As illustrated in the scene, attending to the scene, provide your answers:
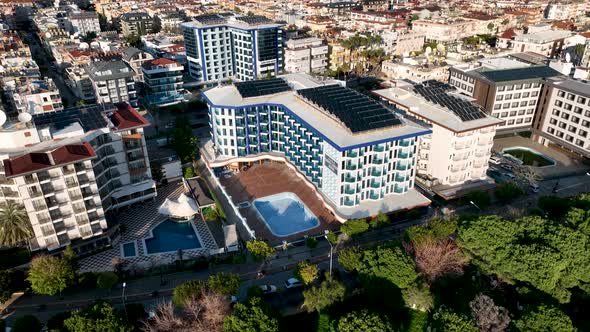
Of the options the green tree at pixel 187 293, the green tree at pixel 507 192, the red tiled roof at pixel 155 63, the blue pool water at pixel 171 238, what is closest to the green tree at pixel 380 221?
the green tree at pixel 507 192

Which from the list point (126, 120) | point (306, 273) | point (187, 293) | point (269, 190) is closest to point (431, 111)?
point (269, 190)

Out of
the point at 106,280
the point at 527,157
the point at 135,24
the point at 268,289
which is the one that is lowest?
the point at 268,289

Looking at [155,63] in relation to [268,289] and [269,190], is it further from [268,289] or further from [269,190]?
[268,289]

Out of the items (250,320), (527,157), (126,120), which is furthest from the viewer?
(527,157)

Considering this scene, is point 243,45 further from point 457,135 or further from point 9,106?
point 457,135

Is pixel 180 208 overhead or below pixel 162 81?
below

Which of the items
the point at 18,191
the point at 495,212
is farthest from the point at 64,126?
the point at 495,212
